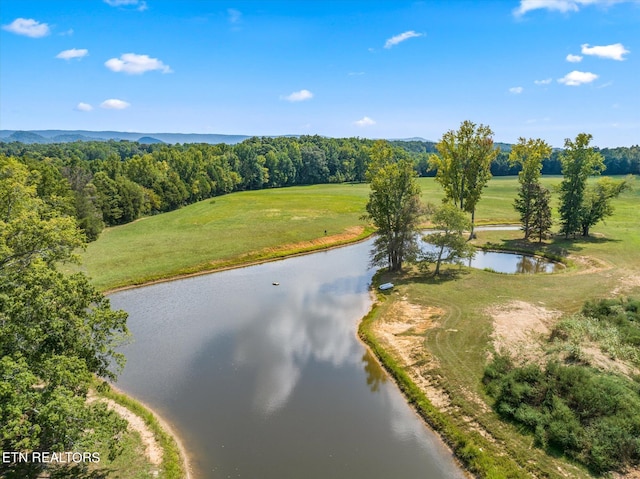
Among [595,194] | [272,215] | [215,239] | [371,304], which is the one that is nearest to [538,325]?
[371,304]

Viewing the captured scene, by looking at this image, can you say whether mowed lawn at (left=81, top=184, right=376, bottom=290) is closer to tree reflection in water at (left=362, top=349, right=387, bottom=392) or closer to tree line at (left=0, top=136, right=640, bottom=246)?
tree line at (left=0, top=136, right=640, bottom=246)

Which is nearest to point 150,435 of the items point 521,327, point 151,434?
point 151,434

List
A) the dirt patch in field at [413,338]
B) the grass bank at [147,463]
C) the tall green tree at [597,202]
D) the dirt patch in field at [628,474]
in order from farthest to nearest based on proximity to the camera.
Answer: the tall green tree at [597,202] → the dirt patch in field at [413,338] → the grass bank at [147,463] → the dirt patch in field at [628,474]

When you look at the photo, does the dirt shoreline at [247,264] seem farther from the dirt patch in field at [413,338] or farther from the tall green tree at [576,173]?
the tall green tree at [576,173]

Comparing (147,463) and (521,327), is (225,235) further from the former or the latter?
(147,463)

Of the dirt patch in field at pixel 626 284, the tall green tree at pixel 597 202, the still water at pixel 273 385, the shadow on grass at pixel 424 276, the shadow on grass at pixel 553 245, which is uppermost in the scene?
the tall green tree at pixel 597 202

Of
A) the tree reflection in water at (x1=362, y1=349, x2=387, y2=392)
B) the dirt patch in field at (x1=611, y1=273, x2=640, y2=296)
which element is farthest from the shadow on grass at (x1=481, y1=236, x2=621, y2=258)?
the tree reflection in water at (x1=362, y1=349, x2=387, y2=392)

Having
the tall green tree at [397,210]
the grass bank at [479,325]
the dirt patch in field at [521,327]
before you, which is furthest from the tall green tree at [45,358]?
the tall green tree at [397,210]
